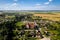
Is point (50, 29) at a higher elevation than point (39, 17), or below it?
below

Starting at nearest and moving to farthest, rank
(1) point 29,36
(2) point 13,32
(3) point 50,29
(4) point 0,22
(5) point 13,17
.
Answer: (1) point 29,36 → (2) point 13,32 → (3) point 50,29 → (4) point 0,22 → (5) point 13,17

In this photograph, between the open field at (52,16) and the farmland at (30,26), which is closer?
the farmland at (30,26)

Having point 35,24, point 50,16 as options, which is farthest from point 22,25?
point 50,16

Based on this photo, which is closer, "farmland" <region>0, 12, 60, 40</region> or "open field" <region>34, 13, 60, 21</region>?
"farmland" <region>0, 12, 60, 40</region>

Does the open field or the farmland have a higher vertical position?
the open field

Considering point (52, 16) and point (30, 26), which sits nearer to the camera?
point (30, 26)

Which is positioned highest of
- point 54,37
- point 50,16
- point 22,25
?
point 50,16

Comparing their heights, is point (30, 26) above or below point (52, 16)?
below

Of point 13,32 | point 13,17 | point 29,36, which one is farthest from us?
point 13,17

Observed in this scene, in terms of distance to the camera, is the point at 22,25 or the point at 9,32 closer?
the point at 9,32

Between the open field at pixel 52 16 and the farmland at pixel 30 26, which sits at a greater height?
the open field at pixel 52 16

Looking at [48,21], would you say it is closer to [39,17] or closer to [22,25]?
[39,17]
